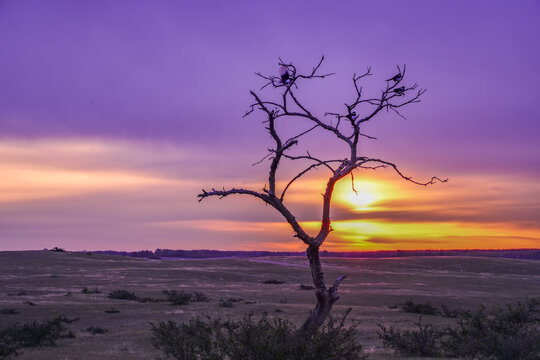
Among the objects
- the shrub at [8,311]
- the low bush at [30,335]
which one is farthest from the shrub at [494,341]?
the shrub at [8,311]

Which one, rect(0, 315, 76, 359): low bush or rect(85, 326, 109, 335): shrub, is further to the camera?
rect(85, 326, 109, 335): shrub

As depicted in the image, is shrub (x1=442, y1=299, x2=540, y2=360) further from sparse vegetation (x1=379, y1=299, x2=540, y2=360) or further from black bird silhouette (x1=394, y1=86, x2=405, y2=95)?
black bird silhouette (x1=394, y1=86, x2=405, y2=95)

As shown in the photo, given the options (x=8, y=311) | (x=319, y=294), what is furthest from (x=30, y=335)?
(x=319, y=294)

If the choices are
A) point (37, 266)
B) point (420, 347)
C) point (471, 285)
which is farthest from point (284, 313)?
point (37, 266)

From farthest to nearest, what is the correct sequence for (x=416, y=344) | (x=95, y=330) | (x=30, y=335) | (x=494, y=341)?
(x=95, y=330)
(x=30, y=335)
(x=416, y=344)
(x=494, y=341)

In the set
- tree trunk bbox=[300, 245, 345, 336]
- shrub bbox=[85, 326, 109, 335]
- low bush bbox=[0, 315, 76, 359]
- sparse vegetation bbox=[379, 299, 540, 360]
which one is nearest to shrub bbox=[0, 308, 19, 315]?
shrub bbox=[85, 326, 109, 335]

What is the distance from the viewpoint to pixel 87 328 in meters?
28.0

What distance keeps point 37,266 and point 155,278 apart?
2443cm

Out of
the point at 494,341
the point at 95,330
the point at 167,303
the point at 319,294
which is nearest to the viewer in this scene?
the point at 319,294

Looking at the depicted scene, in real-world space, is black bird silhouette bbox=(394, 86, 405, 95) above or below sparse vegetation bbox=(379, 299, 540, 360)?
above

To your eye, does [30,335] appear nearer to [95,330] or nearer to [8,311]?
[95,330]

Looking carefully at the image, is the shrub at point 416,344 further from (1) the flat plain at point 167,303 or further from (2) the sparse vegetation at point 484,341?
(1) the flat plain at point 167,303

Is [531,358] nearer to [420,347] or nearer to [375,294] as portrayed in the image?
[420,347]

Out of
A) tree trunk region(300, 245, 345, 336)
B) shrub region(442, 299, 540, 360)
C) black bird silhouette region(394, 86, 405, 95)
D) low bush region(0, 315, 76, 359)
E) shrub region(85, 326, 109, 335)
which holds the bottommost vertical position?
shrub region(85, 326, 109, 335)
